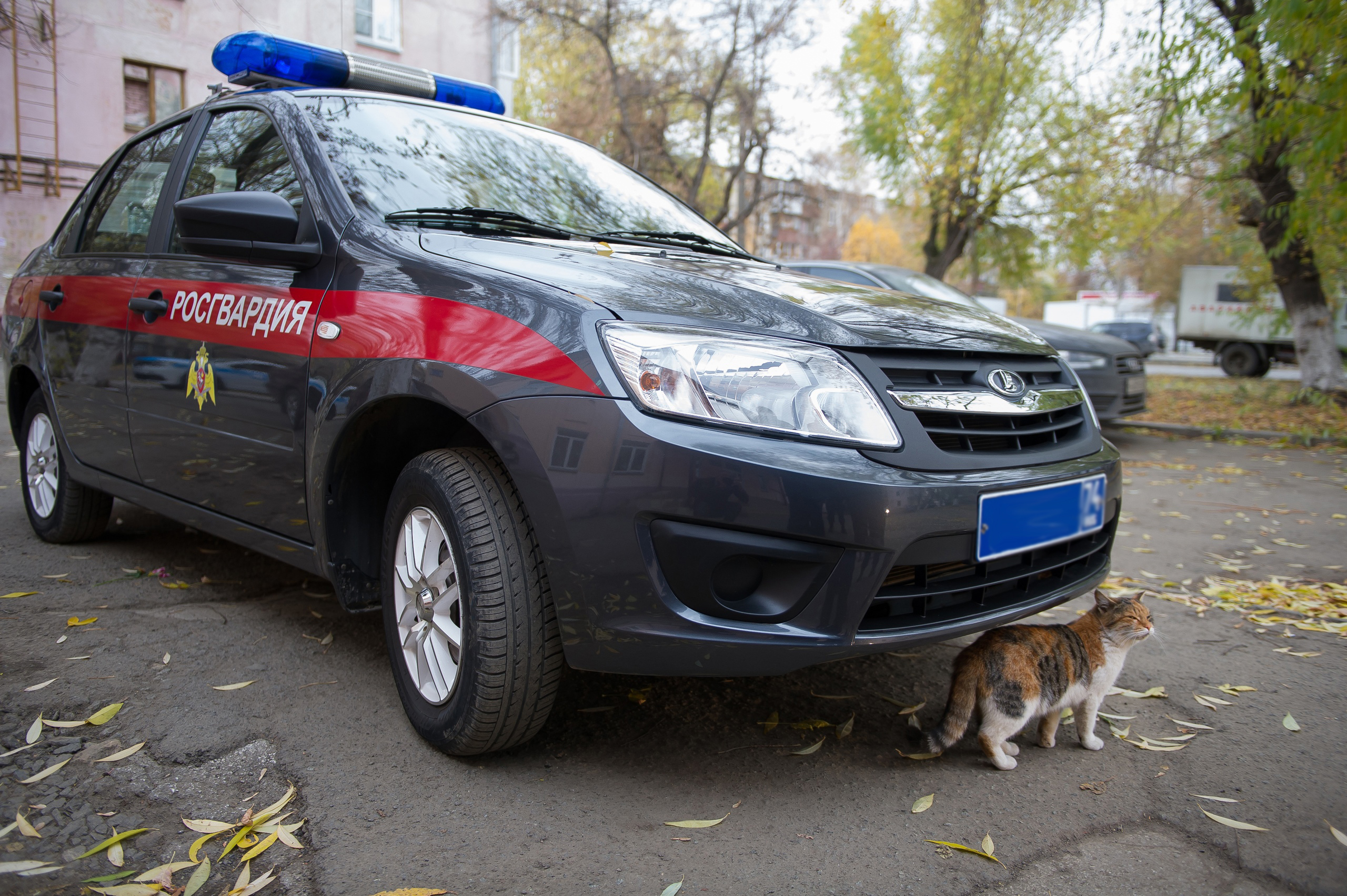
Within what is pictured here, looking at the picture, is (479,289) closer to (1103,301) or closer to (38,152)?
(38,152)

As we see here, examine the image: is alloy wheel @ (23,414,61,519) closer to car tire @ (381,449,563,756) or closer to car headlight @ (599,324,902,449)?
car tire @ (381,449,563,756)

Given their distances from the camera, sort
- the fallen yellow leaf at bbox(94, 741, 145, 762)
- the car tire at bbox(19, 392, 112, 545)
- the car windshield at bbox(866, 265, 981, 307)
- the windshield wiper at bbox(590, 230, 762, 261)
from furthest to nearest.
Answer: the car windshield at bbox(866, 265, 981, 307) → the car tire at bbox(19, 392, 112, 545) → the windshield wiper at bbox(590, 230, 762, 261) → the fallen yellow leaf at bbox(94, 741, 145, 762)

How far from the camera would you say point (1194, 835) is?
6.33 feet

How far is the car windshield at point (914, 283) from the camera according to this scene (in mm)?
7355

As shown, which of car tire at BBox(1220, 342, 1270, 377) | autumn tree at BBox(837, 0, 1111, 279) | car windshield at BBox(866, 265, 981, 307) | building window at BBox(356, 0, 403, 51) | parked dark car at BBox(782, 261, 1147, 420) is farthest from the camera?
car tire at BBox(1220, 342, 1270, 377)

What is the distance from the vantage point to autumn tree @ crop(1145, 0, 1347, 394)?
632 cm

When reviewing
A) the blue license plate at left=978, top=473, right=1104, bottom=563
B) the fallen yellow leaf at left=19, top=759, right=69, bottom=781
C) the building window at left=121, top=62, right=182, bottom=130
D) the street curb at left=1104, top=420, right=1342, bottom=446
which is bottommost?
the fallen yellow leaf at left=19, top=759, right=69, bottom=781

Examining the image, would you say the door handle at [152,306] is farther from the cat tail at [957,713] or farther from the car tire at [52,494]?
the cat tail at [957,713]

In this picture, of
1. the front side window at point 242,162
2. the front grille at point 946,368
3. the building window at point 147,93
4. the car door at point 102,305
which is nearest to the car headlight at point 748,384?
the front grille at point 946,368

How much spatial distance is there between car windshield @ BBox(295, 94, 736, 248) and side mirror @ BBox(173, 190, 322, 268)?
0.18 metres

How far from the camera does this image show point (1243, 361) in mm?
21422

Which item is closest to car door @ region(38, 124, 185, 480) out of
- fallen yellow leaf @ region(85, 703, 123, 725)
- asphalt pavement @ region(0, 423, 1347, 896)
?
asphalt pavement @ region(0, 423, 1347, 896)

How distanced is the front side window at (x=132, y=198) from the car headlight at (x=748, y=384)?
2.28 meters

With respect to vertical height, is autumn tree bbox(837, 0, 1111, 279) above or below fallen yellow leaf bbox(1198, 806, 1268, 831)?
above
